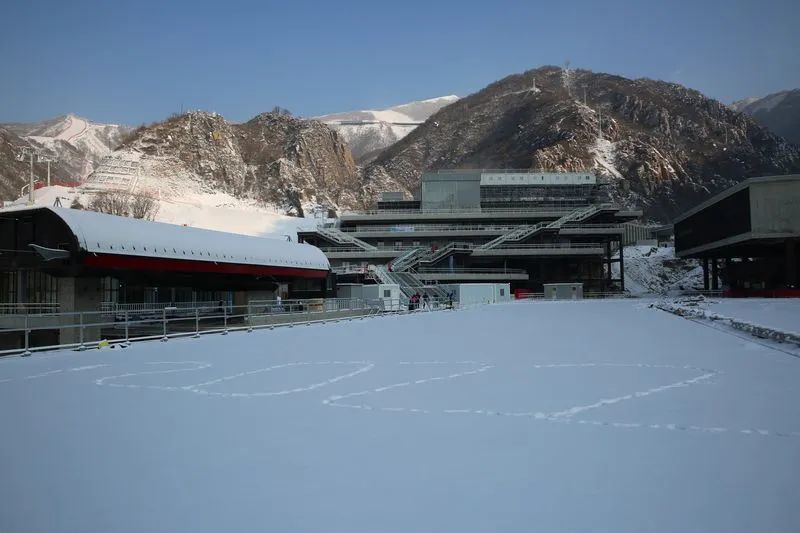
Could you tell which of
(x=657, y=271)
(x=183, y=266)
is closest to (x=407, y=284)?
(x=183, y=266)

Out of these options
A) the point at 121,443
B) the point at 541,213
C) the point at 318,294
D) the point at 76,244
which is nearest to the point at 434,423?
the point at 121,443

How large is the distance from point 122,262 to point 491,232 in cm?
6873

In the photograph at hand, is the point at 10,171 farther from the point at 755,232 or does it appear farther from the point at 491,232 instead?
the point at 755,232

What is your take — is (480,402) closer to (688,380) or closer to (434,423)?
(434,423)

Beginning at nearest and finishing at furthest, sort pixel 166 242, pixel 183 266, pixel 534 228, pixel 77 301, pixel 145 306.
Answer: pixel 77 301
pixel 166 242
pixel 183 266
pixel 145 306
pixel 534 228

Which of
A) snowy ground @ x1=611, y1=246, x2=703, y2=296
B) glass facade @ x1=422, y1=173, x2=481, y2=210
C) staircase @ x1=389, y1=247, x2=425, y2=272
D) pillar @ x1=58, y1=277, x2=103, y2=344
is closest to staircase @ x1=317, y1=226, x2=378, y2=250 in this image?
staircase @ x1=389, y1=247, x2=425, y2=272

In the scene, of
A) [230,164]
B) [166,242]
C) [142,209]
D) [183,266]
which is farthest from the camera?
[230,164]

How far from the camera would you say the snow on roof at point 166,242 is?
24.4 m

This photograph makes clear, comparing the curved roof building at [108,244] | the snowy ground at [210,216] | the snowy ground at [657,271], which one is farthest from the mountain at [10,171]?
the snowy ground at [657,271]

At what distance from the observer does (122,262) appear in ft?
83.5

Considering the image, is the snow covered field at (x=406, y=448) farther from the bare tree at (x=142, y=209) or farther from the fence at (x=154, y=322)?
the bare tree at (x=142, y=209)

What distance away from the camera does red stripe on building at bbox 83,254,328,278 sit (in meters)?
24.7

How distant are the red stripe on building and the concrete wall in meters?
47.1

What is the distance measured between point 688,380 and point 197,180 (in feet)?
483
